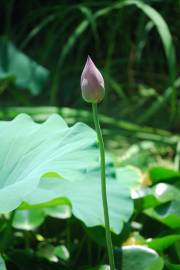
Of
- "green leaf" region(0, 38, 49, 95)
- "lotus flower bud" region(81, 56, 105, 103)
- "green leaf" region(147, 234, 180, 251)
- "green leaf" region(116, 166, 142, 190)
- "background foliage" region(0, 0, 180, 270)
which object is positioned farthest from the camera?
"green leaf" region(0, 38, 49, 95)

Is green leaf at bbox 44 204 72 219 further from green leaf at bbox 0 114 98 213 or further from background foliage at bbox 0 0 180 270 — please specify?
green leaf at bbox 0 114 98 213

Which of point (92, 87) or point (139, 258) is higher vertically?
point (92, 87)

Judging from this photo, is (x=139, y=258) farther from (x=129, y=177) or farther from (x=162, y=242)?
(x=129, y=177)

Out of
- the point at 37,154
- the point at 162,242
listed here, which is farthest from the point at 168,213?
the point at 37,154

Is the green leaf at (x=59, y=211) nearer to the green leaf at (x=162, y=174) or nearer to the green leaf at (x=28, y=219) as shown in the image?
the green leaf at (x=28, y=219)

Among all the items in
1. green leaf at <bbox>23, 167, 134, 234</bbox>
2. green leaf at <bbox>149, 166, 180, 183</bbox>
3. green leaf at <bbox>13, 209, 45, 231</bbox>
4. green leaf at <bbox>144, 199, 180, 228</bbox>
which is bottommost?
green leaf at <bbox>13, 209, 45, 231</bbox>

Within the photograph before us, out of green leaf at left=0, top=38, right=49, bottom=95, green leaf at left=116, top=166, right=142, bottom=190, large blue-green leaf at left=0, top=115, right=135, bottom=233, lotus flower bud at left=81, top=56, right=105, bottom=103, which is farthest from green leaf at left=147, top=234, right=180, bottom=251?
green leaf at left=0, top=38, right=49, bottom=95

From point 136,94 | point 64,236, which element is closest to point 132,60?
point 136,94
